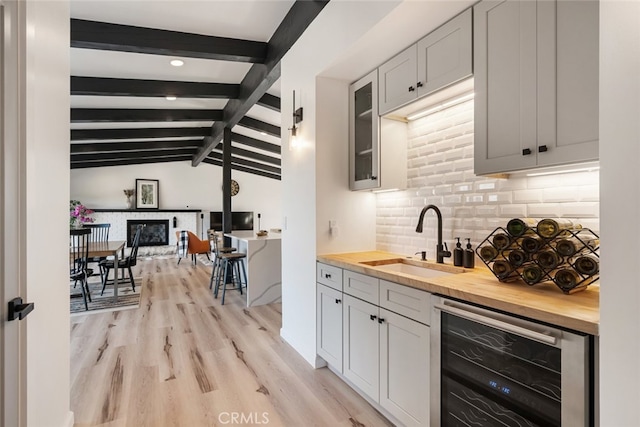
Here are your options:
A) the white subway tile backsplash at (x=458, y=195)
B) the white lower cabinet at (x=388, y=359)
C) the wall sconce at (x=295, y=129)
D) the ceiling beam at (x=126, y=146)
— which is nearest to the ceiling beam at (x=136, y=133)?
the ceiling beam at (x=126, y=146)

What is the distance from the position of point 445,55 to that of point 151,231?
10.1 metres

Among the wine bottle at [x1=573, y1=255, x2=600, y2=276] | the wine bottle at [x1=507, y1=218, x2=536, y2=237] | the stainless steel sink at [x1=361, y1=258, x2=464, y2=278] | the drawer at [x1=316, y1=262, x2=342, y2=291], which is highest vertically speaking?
the wine bottle at [x1=507, y1=218, x2=536, y2=237]

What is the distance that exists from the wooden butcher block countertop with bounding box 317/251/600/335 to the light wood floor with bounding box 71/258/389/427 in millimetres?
991

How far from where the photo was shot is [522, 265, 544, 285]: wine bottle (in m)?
1.36

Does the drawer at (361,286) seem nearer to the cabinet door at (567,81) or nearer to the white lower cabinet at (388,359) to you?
the white lower cabinet at (388,359)

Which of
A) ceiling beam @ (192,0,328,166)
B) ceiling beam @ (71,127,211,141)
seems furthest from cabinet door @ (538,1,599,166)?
ceiling beam @ (71,127,211,141)

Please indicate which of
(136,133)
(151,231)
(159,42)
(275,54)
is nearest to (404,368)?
(275,54)

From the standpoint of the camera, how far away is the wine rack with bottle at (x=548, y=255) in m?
1.26

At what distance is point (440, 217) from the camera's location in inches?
84.8

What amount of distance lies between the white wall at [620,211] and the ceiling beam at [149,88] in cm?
444

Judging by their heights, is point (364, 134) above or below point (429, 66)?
below

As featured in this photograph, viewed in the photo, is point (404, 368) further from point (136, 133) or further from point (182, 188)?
point (182, 188)

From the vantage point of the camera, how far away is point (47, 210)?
1.54 metres

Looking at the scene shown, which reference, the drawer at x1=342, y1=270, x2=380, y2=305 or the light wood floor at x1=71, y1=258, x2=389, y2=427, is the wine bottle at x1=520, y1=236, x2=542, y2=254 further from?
the light wood floor at x1=71, y1=258, x2=389, y2=427
